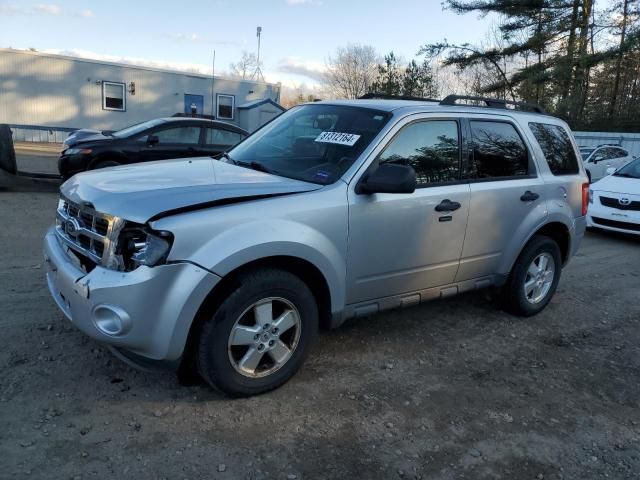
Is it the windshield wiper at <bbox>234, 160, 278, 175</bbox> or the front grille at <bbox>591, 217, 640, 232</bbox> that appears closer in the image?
the windshield wiper at <bbox>234, 160, 278, 175</bbox>

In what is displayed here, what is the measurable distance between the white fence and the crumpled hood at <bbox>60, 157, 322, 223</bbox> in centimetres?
2264

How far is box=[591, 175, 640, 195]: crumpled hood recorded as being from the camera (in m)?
9.16

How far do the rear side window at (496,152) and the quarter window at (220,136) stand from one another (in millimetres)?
6819

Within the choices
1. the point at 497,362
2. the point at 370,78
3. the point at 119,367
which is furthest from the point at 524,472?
the point at 370,78

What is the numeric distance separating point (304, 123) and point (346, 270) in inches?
54.5

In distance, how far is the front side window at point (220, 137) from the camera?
10.4m

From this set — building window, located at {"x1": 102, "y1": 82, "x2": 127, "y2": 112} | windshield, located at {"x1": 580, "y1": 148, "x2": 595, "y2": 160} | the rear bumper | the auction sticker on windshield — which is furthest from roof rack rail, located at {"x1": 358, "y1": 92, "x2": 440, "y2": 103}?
building window, located at {"x1": 102, "y1": 82, "x2": 127, "y2": 112}

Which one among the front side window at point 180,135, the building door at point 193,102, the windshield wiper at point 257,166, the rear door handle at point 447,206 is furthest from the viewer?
the building door at point 193,102

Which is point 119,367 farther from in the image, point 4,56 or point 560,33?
point 560,33

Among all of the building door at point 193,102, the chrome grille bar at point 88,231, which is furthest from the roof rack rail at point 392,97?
the building door at point 193,102

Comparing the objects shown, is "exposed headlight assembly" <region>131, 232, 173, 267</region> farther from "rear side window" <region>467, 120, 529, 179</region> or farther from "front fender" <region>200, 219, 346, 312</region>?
"rear side window" <region>467, 120, 529, 179</region>

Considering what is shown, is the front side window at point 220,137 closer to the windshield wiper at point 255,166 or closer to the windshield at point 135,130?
the windshield at point 135,130

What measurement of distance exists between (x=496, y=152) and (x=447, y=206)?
0.91 m

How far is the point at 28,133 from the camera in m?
22.3
